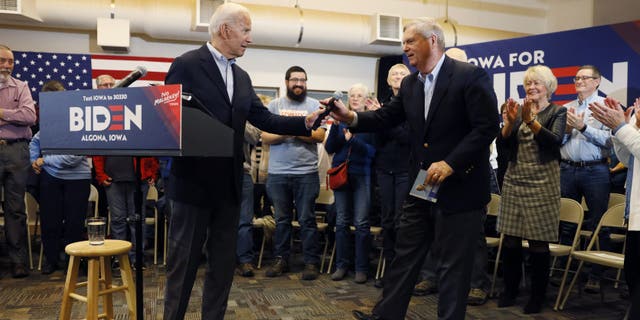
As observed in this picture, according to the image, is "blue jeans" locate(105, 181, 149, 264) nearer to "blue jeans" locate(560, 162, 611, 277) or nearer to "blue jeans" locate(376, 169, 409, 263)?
"blue jeans" locate(376, 169, 409, 263)

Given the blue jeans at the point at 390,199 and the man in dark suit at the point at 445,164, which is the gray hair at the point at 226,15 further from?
the blue jeans at the point at 390,199

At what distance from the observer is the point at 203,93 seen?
2.28m

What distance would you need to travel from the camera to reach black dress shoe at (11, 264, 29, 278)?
4.42 metres

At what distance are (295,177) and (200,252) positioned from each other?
215cm

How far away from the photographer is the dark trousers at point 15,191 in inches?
170

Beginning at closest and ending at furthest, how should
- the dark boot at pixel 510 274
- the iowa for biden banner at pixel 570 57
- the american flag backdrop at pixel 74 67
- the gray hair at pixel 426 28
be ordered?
1. the gray hair at pixel 426 28
2. the dark boot at pixel 510 274
3. the iowa for biden banner at pixel 570 57
4. the american flag backdrop at pixel 74 67

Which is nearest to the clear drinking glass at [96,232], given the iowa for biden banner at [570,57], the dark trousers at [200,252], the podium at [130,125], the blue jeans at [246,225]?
the dark trousers at [200,252]

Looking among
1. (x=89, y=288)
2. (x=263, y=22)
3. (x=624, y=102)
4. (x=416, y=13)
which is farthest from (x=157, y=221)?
(x=416, y=13)

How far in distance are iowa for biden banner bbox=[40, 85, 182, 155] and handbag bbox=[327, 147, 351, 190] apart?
2.64 meters

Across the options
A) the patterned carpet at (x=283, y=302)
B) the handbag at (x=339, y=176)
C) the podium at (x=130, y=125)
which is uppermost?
the podium at (x=130, y=125)

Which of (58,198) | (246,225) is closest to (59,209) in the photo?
(58,198)

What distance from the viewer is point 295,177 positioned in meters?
4.47

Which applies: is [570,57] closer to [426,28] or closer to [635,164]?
[635,164]

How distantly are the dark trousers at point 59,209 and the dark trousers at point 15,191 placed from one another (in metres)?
0.18
